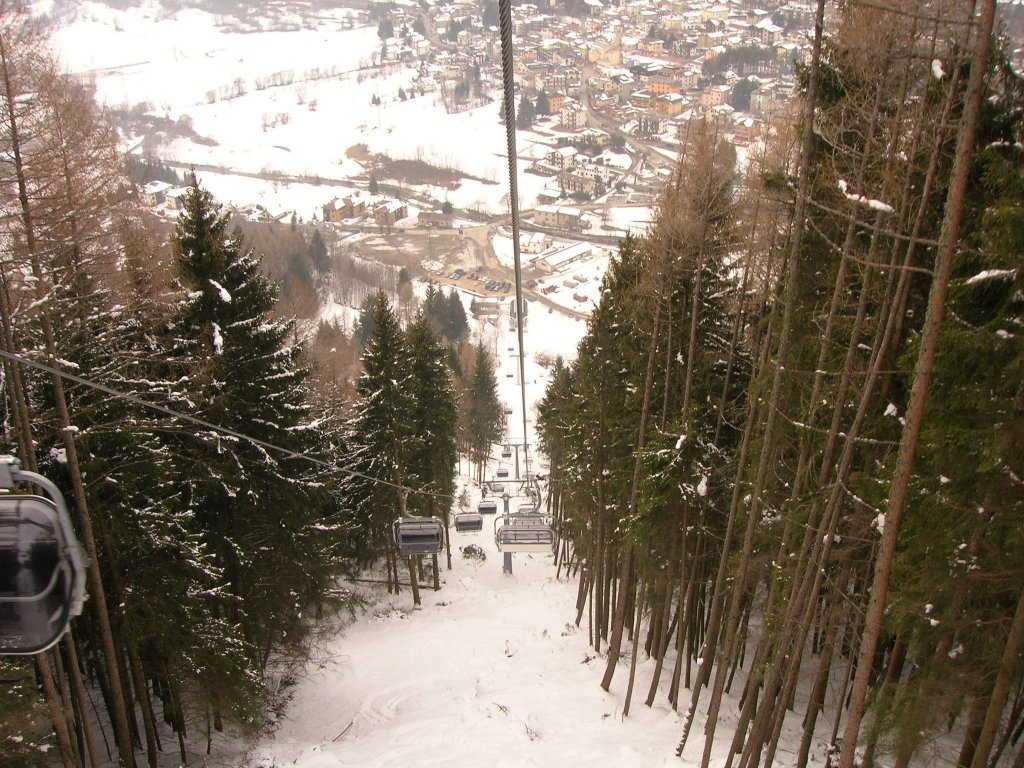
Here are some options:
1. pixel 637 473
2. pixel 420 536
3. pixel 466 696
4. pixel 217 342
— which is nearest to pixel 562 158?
pixel 420 536

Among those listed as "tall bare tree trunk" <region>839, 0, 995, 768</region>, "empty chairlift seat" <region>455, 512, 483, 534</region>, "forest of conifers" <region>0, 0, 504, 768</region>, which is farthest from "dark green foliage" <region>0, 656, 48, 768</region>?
"empty chairlift seat" <region>455, 512, 483, 534</region>

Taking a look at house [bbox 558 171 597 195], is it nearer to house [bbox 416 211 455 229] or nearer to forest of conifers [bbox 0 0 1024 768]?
house [bbox 416 211 455 229]

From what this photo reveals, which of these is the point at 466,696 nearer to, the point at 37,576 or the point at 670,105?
the point at 37,576

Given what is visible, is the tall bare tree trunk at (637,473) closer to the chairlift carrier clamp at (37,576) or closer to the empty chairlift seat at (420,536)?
the empty chairlift seat at (420,536)

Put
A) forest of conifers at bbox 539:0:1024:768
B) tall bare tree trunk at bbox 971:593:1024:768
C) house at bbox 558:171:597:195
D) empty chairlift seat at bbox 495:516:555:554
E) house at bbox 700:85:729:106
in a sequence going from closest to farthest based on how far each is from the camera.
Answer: forest of conifers at bbox 539:0:1024:768, tall bare tree trunk at bbox 971:593:1024:768, empty chairlift seat at bbox 495:516:555:554, house at bbox 558:171:597:195, house at bbox 700:85:729:106

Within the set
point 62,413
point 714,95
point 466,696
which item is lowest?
point 466,696

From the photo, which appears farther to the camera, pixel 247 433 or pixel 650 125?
pixel 650 125
